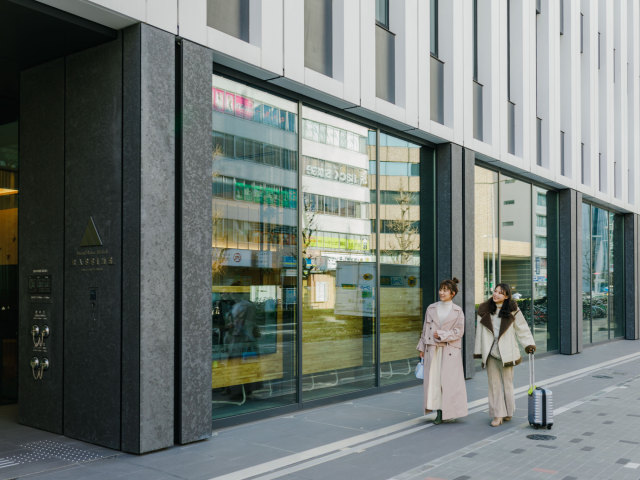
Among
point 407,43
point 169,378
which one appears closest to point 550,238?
point 407,43

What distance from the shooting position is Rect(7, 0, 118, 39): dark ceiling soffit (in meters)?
6.16

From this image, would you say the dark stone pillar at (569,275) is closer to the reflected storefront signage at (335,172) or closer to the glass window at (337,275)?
the glass window at (337,275)

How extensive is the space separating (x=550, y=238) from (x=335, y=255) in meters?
10.1

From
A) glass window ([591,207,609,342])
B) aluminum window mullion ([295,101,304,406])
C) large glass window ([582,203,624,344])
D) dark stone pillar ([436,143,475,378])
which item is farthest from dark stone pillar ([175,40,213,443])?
glass window ([591,207,609,342])

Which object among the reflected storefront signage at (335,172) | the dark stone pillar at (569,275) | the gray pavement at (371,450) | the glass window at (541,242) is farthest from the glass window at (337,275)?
the dark stone pillar at (569,275)

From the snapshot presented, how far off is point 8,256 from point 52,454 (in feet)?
14.4

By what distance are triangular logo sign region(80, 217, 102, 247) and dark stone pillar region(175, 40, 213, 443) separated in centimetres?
89

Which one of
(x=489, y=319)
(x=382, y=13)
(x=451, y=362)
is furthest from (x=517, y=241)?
(x=451, y=362)

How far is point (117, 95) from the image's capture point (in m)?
7.00

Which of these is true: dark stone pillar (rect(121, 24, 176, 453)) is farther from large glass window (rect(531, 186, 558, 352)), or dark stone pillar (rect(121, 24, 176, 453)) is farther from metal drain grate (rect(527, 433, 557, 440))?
large glass window (rect(531, 186, 558, 352))

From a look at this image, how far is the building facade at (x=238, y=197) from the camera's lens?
22.5ft

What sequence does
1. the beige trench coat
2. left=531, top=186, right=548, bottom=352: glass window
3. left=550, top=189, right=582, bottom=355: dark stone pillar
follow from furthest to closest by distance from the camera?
left=550, top=189, right=582, bottom=355: dark stone pillar < left=531, top=186, right=548, bottom=352: glass window < the beige trench coat

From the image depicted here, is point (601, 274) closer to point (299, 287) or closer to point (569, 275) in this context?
point (569, 275)

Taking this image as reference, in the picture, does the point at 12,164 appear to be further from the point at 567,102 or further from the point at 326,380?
the point at 567,102
